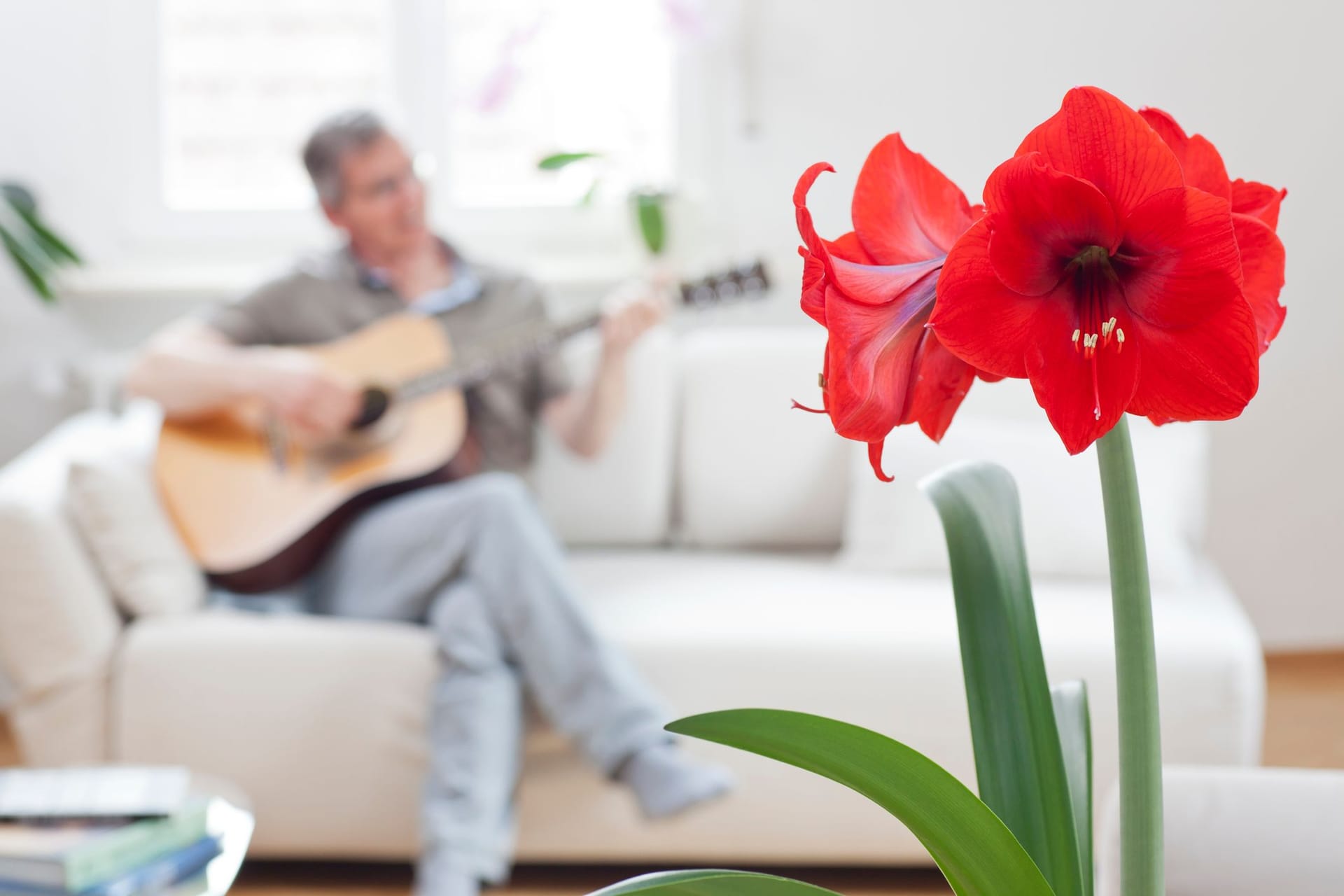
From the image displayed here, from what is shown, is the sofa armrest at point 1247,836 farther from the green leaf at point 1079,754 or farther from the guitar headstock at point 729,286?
the guitar headstock at point 729,286

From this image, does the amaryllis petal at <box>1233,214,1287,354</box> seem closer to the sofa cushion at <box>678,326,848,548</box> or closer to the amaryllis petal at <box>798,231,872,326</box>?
the amaryllis petal at <box>798,231,872,326</box>

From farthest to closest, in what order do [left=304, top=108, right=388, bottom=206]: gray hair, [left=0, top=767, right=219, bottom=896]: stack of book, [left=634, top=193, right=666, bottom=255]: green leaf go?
[left=634, top=193, right=666, bottom=255]: green leaf → [left=304, top=108, right=388, bottom=206]: gray hair → [left=0, top=767, right=219, bottom=896]: stack of book

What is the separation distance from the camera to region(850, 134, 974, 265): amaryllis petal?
420 mm

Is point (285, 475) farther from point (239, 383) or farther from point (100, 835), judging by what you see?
point (100, 835)

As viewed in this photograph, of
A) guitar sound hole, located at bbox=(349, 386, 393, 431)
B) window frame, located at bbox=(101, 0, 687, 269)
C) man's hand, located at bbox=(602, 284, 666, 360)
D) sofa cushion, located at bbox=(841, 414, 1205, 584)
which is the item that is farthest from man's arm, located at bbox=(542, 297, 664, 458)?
window frame, located at bbox=(101, 0, 687, 269)

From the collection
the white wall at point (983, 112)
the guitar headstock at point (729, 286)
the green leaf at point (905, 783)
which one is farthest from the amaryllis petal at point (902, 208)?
the white wall at point (983, 112)

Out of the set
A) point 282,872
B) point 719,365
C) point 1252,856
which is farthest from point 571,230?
point 1252,856

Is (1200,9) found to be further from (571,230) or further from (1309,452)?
(571,230)

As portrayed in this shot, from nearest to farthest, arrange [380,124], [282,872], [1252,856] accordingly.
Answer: [1252,856]
[282,872]
[380,124]

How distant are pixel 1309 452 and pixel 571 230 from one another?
1.66 metres

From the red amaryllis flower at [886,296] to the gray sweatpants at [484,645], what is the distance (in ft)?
4.66

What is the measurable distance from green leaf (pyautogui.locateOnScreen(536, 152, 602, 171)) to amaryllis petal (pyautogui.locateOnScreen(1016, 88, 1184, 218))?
88.4 inches

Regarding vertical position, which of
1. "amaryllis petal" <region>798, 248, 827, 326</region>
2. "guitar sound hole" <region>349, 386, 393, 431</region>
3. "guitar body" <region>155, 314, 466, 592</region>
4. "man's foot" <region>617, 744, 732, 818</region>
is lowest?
"man's foot" <region>617, 744, 732, 818</region>

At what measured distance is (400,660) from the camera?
6.19ft
